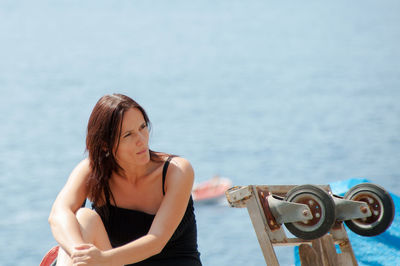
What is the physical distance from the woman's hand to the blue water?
1770cm

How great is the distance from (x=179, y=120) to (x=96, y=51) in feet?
68.7

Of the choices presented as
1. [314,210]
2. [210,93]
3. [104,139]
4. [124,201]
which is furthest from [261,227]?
[210,93]

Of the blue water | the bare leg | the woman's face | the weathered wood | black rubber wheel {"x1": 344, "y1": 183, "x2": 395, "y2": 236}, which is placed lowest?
the weathered wood

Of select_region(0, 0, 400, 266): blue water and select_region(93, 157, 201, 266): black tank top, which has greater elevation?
select_region(0, 0, 400, 266): blue water

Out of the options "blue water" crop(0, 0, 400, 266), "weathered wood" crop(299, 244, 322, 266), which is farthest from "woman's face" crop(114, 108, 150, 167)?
"blue water" crop(0, 0, 400, 266)

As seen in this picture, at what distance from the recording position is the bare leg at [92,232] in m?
2.45

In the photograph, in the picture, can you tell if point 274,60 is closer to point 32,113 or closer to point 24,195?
point 32,113

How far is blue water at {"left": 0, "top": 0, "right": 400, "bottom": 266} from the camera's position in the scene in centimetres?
2652

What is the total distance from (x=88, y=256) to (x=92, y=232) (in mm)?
154

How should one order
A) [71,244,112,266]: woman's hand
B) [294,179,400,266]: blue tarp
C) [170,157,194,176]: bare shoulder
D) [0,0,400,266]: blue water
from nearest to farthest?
1. [71,244,112,266]: woman's hand
2. [170,157,194,176]: bare shoulder
3. [294,179,400,266]: blue tarp
4. [0,0,400,266]: blue water

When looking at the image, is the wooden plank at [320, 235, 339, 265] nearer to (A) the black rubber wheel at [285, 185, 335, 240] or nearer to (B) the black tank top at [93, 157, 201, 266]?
(A) the black rubber wheel at [285, 185, 335, 240]

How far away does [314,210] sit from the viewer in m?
2.40

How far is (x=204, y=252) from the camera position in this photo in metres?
20.6

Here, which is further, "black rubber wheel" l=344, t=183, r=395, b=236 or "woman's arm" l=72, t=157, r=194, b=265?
"black rubber wheel" l=344, t=183, r=395, b=236
